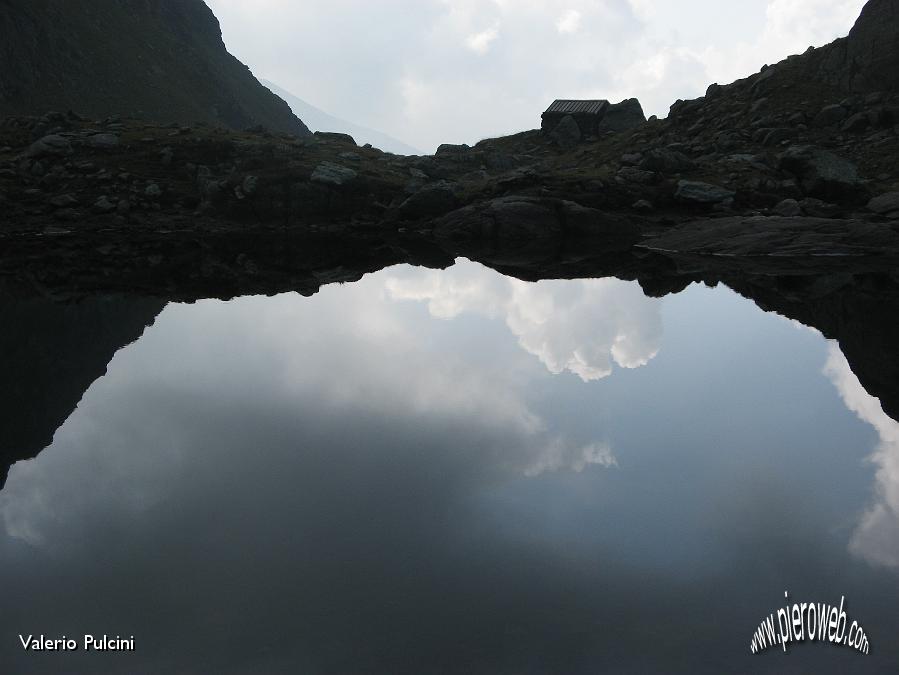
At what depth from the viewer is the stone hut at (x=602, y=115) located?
68.6 meters

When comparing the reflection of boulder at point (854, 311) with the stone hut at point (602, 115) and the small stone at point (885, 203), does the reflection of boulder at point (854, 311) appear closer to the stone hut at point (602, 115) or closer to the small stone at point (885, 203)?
the small stone at point (885, 203)

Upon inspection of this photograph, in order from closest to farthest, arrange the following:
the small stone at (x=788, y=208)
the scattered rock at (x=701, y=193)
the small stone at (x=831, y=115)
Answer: the small stone at (x=788, y=208) → the scattered rock at (x=701, y=193) → the small stone at (x=831, y=115)

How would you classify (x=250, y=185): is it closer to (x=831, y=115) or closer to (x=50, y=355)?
(x=50, y=355)

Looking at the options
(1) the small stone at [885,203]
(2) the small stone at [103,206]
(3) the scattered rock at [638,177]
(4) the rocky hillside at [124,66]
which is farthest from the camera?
(4) the rocky hillside at [124,66]

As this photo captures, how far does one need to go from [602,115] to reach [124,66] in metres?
101

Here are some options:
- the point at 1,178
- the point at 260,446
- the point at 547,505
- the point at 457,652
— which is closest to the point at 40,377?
the point at 260,446

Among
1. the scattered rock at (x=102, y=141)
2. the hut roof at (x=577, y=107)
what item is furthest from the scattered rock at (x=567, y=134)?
the scattered rock at (x=102, y=141)

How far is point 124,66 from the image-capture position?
129 meters

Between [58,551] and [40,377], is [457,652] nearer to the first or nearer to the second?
[58,551]

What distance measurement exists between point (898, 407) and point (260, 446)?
10.3 m

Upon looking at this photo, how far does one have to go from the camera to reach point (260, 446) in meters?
10.3

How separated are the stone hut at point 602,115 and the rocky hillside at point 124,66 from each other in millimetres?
49520

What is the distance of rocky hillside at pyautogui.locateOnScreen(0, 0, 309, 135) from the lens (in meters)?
107

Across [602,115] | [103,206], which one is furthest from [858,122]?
[103,206]
